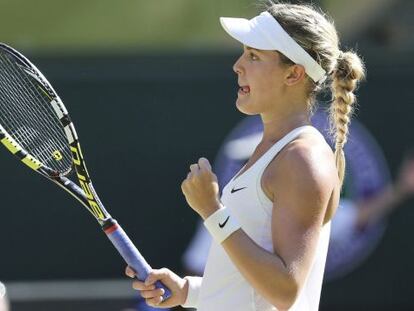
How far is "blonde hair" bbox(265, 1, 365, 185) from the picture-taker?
9.03 feet

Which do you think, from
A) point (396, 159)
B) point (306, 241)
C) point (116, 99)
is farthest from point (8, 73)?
point (396, 159)

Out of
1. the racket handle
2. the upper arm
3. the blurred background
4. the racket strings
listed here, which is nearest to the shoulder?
the upper arm

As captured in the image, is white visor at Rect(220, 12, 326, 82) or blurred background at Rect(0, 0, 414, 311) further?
blurred background at Rect(0, 0, 414, 311)

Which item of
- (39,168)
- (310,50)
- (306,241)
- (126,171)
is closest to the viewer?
(306,241)

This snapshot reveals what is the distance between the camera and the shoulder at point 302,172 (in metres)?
2.55

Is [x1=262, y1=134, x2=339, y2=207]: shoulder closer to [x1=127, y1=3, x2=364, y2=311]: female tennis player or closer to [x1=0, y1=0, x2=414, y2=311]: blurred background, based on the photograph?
[x1=127, y1=3, x2=364, y2=311]: female tennis player

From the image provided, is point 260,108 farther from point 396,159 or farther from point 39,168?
point 396,159

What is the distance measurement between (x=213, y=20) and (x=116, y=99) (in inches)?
32.0

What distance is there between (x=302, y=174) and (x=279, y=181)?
56 mm

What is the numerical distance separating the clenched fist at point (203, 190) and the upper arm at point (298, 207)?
0.13 metres

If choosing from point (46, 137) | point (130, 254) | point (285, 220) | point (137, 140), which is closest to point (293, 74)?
point (285, 220)

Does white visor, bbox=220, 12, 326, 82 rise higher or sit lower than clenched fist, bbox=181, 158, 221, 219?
higher

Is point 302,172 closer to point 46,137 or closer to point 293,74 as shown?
point 293,74

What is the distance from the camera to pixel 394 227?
673 centimetres
